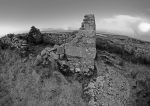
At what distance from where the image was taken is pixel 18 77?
12266 mm

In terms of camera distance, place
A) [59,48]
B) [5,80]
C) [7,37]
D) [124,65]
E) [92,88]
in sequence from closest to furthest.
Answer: [92,88] < [5,80] < [59,48] < [124,65] < [7,37]

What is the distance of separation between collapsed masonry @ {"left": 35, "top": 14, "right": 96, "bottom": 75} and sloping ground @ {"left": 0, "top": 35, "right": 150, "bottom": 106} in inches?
26.4

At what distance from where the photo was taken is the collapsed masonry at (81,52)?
40.5ft

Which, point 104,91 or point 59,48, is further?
point 59,48

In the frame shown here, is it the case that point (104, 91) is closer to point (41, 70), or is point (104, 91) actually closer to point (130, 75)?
point (130, 75)

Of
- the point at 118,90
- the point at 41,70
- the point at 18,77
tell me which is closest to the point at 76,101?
the point at 118,90

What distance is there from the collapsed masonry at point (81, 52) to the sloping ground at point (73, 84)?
67cm

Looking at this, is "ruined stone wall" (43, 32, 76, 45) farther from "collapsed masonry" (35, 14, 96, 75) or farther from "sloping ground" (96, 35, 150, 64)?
"sloping ground" (96, 35, 150, 64)

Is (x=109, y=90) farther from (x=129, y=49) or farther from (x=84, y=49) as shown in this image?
(x=129, y=49)

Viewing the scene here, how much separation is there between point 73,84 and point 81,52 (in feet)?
7.26

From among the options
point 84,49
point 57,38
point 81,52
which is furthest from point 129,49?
point 57,38

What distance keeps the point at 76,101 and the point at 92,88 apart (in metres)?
1.32

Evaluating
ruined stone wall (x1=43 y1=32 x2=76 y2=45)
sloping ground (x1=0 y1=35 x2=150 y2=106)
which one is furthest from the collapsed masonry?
ruined stone wall (x1=43 y1=32 x2=76 y2=45)

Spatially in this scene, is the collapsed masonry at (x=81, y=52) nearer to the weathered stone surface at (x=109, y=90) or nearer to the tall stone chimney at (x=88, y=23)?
the tall stone chimney at (x=88, y=23)
